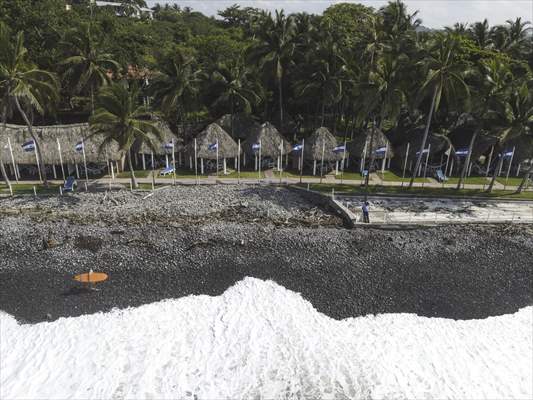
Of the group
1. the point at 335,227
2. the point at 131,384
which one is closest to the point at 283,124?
the point at 335,227

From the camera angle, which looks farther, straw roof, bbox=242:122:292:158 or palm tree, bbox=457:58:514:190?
straw roof, bbox=242:122:292:158

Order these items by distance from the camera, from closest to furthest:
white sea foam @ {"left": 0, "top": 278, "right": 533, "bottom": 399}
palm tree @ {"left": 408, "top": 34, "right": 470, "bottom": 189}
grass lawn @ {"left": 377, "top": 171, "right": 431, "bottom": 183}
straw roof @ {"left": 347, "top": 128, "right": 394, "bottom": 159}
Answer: white sea foam @ {"left": 0, "top": 278, "right": 533, "bottom": 399} < palm tree @ {"left": 408, "top": 34, "right": 470, "bottom": 189} < grass lawn @ {"left": 377, "top": 171, "right": 431, "bottom": 183} < straw roof @ {"left": 347, "top": 128, "right": 394, "bottom": 159}

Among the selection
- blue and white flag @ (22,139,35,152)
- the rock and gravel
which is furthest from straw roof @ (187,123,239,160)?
blue and white flag @ (22,139,35,152)

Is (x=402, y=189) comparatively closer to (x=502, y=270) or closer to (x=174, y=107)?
(x=502, y=270)

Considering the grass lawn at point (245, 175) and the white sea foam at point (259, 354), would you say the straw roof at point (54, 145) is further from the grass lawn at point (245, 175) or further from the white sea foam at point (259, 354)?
the white sea foam at point (259, 354)

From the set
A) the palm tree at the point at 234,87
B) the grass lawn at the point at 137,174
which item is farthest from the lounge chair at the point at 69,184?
the palm tree at the point at 234,87

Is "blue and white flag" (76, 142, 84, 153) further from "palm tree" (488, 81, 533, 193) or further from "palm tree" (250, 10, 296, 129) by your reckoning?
"palm tree" (488, 81, 533, 193)

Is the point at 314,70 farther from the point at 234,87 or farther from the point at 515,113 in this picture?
the point at 515,113
